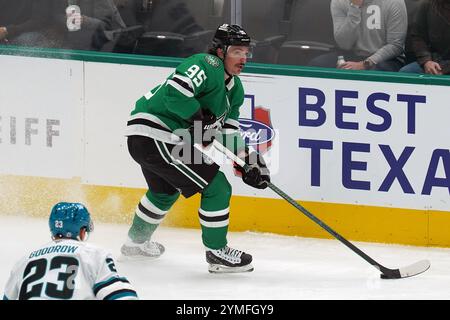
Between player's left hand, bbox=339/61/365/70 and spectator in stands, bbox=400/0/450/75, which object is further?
player's left hand, bbox=339/61/365/70

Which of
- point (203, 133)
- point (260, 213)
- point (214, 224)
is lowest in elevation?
point (260, 213)

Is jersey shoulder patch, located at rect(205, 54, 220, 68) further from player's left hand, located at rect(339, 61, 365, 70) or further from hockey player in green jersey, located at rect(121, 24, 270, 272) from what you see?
player's left hand, located at rect(339, 61, 365, 70)

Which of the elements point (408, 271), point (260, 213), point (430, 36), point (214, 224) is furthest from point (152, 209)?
point (430, 36)

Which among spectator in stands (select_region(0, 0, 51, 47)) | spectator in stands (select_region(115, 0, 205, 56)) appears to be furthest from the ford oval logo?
spectator in stands (select_region(0, 0, 51, 47))

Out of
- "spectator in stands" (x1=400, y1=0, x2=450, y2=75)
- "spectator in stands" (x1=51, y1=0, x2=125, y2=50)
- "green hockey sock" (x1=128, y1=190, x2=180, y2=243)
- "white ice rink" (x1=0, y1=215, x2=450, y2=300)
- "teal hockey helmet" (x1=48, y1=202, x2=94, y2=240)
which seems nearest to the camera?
"teal hockey helmet" (x1=48, y1=202, x2=94, y2=240)

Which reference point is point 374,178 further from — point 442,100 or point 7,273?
point 7,273

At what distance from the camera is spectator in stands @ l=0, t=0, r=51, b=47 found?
24.4ft

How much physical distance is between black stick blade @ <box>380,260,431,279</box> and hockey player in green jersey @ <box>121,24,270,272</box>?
2.10 ft

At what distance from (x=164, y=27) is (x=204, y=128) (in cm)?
125

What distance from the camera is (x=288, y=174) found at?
22.6ft

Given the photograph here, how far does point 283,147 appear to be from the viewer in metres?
6.89

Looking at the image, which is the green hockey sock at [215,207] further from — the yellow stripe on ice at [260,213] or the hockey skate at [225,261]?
the yellow stripe on ice at [260,213]

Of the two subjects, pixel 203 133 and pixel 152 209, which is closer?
pixel 203 133

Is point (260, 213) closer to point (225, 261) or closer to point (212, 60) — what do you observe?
point (225, 261)
